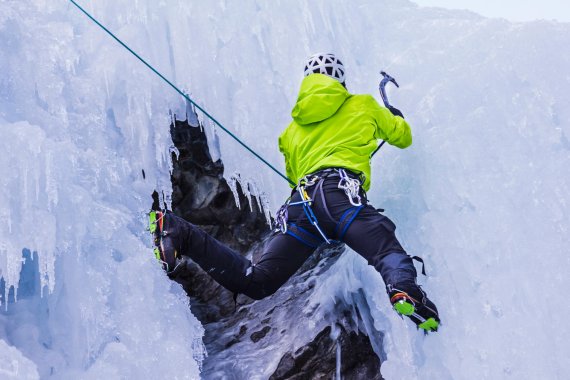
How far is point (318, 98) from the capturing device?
148 inches

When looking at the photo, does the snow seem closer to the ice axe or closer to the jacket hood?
the ice axe

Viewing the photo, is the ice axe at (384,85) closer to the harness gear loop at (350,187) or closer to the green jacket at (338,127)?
the green jacket at (338,127)

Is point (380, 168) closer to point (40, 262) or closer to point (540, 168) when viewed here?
point (540, 168)

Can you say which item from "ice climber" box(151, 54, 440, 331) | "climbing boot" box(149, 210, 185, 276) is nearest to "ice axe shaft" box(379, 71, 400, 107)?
"ice climber" box(151, 54, 440, 331)

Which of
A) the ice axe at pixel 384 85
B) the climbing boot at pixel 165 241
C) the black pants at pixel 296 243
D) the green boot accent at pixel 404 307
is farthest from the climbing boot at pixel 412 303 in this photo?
the ice axe at pixel 384 85

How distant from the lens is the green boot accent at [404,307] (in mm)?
2965

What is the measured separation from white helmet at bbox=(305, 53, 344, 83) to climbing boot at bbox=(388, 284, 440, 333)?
1.60 meters

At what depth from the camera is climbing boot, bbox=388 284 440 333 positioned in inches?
117

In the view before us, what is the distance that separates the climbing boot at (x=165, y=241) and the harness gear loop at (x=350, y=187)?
980mm

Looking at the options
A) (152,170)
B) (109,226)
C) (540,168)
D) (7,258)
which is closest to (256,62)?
(152,170)

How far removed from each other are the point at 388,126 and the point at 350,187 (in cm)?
59

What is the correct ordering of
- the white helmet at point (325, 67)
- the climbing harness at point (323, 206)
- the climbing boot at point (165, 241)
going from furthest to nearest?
the white helmet at point (325, 67), the climbing harness at point (323, 206), the climbing boot at point (165, 241)

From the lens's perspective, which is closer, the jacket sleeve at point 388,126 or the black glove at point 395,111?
the jacket sleeve at point 388,126

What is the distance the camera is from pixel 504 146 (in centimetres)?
393
